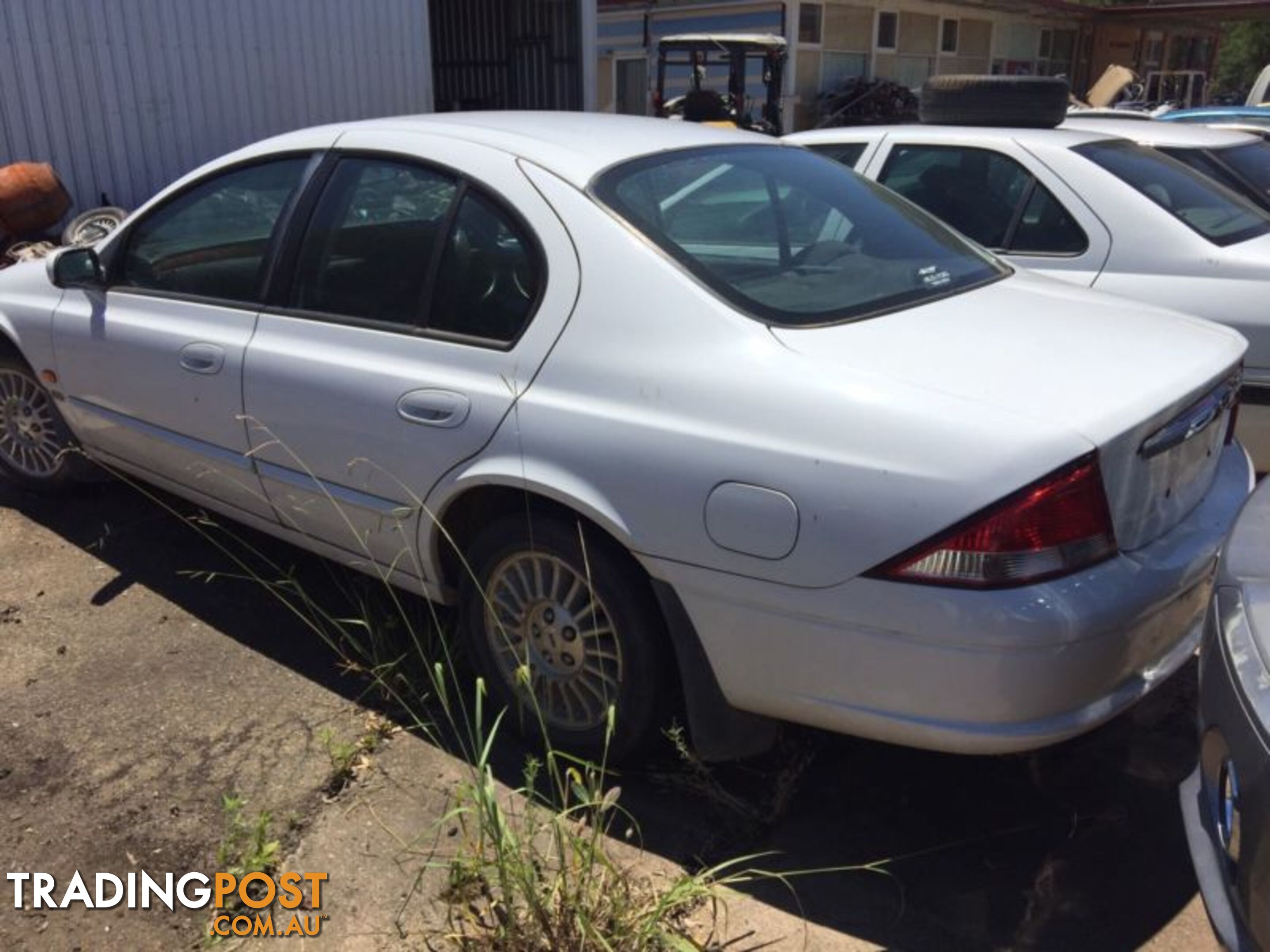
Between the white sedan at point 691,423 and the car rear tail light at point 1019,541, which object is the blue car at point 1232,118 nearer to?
the white sedan at point 691,423

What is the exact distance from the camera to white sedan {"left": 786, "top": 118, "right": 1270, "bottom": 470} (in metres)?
4.38

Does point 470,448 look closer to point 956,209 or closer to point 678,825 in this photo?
point 678,825

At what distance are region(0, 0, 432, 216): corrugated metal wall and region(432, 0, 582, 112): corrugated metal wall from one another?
8.73 feet

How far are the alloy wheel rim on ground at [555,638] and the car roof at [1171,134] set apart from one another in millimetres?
4068

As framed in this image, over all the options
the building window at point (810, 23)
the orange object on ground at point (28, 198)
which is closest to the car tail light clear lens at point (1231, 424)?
the orange object on ground at point (28, 198)

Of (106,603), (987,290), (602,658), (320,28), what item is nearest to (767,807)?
(602,658)

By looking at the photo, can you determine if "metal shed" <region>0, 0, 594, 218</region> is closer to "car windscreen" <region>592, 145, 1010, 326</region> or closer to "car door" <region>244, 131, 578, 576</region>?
"car door" <region>244, 131, 578, 576</region>

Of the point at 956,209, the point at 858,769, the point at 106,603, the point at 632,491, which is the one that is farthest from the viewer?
the point at 956,209

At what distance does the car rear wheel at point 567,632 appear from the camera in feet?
8.98

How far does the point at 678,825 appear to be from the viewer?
2.87 meters

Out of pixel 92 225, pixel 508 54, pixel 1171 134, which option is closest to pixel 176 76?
pixel 92 225

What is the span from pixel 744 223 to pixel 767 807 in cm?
159

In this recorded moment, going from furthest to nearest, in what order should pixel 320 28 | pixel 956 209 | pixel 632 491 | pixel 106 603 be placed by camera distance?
pixel 320 28 < pixel 956 209 < pixel 106 603 < pixel 632 491

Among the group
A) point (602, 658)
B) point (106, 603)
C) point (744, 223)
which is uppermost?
point (744, 223)
